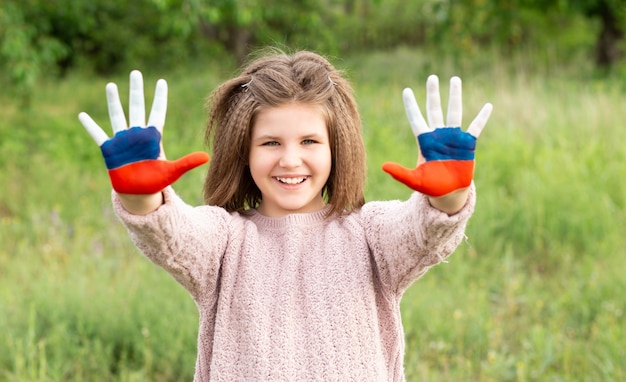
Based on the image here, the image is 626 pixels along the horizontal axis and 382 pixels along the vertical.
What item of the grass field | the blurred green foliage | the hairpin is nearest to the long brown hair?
the hairpin

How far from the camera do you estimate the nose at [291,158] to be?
176 cm

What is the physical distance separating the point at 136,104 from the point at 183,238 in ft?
0.98

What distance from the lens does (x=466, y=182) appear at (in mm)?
1516

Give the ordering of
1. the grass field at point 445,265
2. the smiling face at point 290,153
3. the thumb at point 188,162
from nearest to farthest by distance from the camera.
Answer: the thumb at point 188,162 < the smiling face at point 290,153 < the grass field at point 445,265

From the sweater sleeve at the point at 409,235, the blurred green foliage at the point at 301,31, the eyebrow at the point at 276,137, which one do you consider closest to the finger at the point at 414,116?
the sweater sleeve at the point at 409,235

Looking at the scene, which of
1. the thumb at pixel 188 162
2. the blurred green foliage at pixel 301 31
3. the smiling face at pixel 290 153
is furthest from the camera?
the blurred green foliage at pixel 301 31

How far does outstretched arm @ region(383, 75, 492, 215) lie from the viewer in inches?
59.0

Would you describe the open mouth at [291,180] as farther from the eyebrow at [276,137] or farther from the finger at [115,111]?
the finger at [115,111]

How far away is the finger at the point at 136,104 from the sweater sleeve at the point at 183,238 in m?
0.16

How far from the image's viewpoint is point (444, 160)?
152 cm

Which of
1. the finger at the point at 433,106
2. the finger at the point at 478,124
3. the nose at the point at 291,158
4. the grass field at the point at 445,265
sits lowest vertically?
the grass field at the point at 445,265

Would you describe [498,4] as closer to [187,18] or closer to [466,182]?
[187,18]

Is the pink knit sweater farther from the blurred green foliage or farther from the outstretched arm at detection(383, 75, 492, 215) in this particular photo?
the blurred green foliage

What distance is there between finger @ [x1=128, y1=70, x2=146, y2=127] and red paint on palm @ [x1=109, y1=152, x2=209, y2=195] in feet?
0.28
